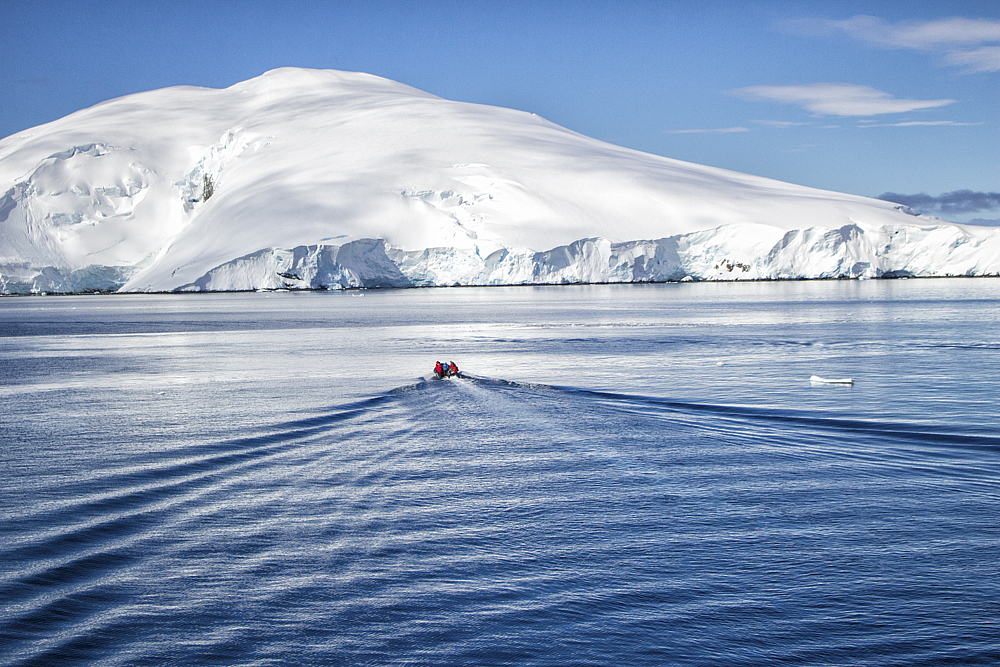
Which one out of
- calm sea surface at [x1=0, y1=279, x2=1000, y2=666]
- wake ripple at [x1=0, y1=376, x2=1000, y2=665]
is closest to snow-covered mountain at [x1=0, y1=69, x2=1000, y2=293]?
calm sea surface at [x1=0, y1=279, x2=1000, y2=666]

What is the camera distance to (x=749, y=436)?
1073cm

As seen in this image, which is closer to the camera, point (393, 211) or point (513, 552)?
point (513, 552)

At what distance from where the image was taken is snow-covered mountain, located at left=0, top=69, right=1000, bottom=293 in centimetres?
7169

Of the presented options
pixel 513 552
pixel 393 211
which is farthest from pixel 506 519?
pixel 393 211

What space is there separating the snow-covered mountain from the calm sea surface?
185ft

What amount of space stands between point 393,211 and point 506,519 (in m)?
71.0

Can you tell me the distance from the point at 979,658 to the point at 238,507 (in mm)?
5643

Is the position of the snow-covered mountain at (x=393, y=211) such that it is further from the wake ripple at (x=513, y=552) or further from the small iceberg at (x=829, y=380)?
the wake ripple at (x=513, y=552)

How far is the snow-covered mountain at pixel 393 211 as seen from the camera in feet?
235

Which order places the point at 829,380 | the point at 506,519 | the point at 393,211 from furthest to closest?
the point at 393,211 < the point at 829,380 < the point at 506,519

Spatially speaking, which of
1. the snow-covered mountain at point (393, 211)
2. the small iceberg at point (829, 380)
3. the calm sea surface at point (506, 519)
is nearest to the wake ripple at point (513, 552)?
the calm sea surface at point (506, 519)

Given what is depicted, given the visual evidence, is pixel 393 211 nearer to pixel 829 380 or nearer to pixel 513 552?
pixel 829 380

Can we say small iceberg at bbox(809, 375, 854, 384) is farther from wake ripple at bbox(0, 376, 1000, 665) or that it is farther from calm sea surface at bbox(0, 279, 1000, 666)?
wake ripple at bbox(0, 376, 1000, 665)

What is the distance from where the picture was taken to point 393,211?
252ft
